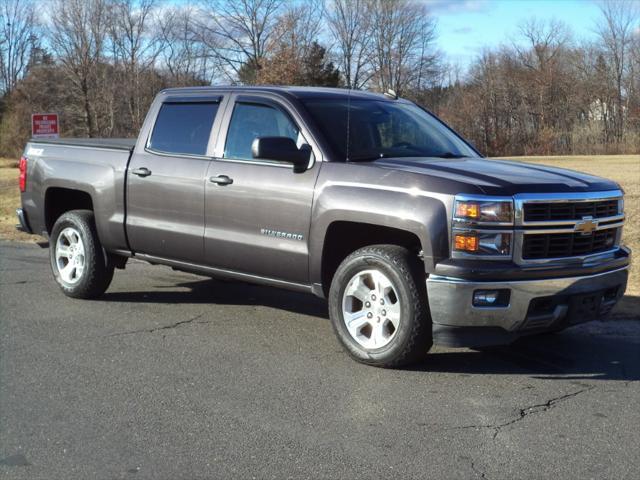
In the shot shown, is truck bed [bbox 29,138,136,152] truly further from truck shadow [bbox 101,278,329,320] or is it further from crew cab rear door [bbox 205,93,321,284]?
truck shadow [bbox 101,278,329,320]

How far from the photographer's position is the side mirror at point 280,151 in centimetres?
568

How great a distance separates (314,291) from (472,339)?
1.31 metres

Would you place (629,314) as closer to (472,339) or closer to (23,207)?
(472,339)

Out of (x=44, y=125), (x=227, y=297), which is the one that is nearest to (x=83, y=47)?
(x=44, y=125)

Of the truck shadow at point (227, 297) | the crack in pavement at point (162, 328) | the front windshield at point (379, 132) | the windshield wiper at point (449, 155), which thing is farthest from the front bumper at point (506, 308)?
the crack in pavement at point (162, 328)

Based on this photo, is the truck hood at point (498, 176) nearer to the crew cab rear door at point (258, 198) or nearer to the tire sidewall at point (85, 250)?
the crew cab rear door at point (258, 198)

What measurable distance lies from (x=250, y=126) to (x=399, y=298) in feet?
6.61

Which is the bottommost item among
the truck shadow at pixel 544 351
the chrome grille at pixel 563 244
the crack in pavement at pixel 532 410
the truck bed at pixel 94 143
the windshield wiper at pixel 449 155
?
the crack in pavement at pixel 532 410

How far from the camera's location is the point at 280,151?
18.7 ft

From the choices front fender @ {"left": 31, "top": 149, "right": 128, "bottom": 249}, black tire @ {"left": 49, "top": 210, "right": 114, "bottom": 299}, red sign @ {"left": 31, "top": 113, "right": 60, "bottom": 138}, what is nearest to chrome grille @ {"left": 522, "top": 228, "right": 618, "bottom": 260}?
front fender @ {"left": 31, "top": 149, "right": 128, "bottom": 249}

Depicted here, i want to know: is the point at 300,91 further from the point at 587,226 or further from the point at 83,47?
the point at 83,47

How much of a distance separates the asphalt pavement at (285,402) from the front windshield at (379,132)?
1.52m

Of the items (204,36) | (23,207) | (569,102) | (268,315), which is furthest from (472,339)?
(204,36)

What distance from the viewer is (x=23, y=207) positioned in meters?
8.22
